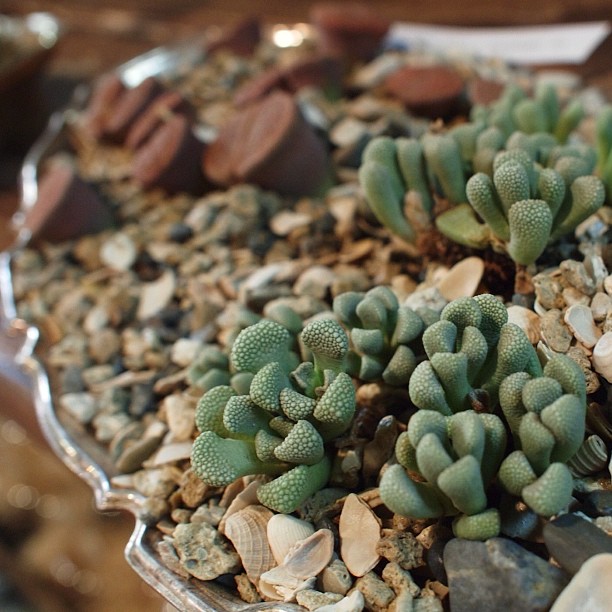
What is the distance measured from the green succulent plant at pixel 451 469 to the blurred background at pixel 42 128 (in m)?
0.65

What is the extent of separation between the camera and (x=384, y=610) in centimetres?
41

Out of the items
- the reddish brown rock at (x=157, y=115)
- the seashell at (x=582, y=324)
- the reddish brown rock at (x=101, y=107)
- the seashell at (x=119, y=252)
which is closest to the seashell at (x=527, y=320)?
the seashell at (x=582, y=324)

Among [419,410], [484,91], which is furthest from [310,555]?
[484,91]

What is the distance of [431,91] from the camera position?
84cm

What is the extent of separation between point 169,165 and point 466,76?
0.38 meters

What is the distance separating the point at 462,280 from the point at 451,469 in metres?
0.22

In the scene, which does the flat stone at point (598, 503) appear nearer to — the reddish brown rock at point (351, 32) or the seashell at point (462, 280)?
the seashell at point (462, 280)

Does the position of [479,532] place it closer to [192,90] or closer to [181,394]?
[181,394]

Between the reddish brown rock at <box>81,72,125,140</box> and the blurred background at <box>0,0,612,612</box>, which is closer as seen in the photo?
the reddish brown rock at <box>81,72,125,140</box>

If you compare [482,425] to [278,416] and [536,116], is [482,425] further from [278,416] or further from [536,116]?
[536,116]

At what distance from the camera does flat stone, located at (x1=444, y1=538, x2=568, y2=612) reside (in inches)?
14.6

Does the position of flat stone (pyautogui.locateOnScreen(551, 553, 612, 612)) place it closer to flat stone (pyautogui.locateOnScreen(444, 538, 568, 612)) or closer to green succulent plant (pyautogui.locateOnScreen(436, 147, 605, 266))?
flat stone (pyautogui.locateOnScreen(444, 538, 568, 612))

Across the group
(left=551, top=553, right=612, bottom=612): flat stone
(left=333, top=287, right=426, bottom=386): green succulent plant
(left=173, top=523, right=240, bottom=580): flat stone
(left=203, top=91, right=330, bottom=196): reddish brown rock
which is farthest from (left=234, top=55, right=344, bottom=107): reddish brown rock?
(left=551, top=553, right=612, bottom=612): flat stone

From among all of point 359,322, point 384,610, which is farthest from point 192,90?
point 384,610
